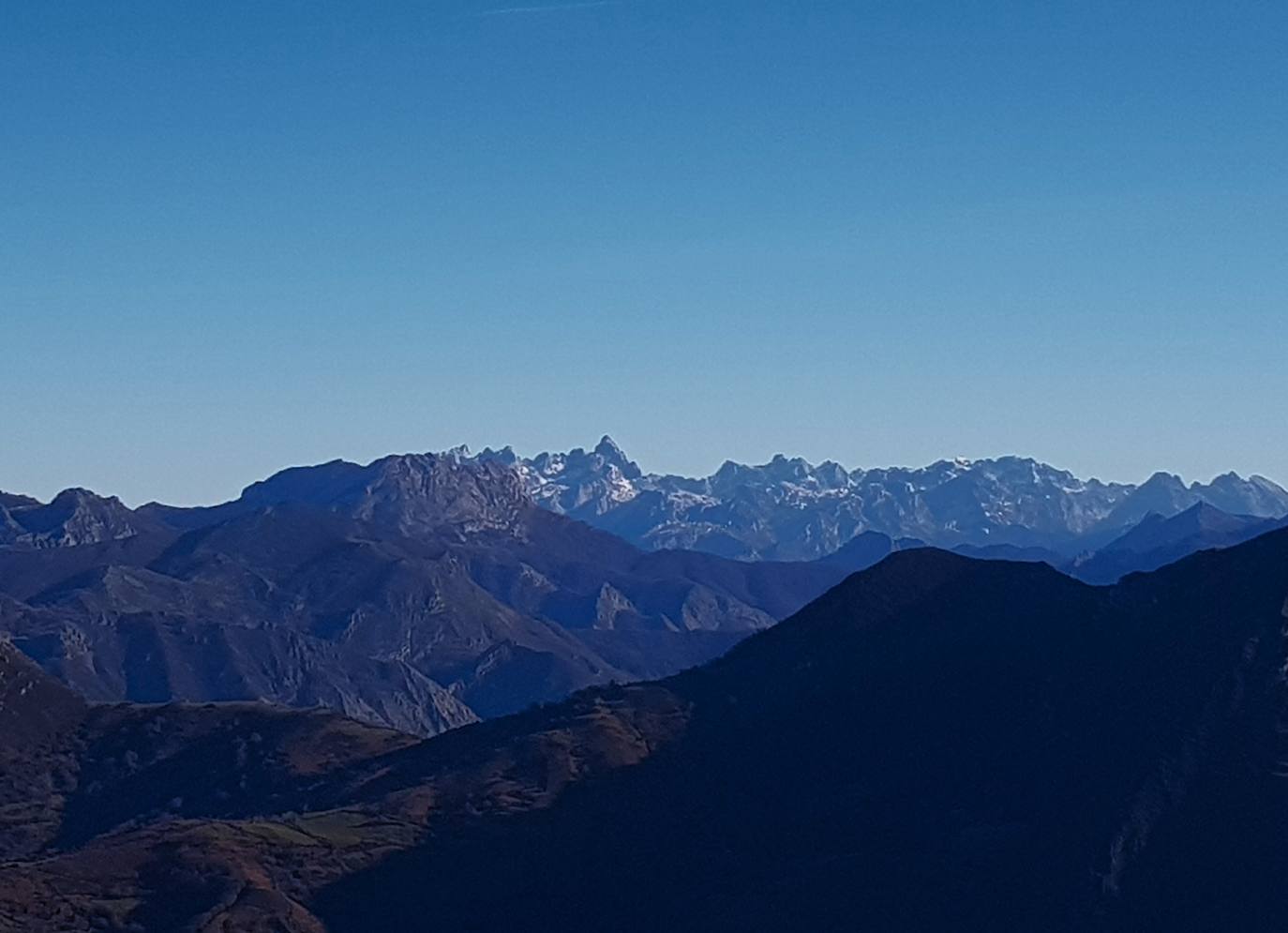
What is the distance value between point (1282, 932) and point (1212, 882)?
386 inches

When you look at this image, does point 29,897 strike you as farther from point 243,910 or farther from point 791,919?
point 791,919

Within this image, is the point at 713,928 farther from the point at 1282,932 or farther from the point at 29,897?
the point at 29,897

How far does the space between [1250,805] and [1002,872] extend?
2687 centimetres

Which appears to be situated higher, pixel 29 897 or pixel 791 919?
pixel 29 897

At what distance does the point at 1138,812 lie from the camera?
655ft

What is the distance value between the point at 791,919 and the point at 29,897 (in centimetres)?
7744

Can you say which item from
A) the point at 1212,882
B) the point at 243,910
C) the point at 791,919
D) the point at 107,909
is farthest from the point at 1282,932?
the point at 107,909

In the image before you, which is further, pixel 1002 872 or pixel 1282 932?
pixel 1002 872

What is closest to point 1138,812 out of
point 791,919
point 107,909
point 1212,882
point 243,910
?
point 1212,882

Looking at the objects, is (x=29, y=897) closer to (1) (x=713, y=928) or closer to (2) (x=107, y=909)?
(2) (x=107, y=909)

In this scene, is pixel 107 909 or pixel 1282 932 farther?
pixel 107 909

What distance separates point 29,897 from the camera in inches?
7667

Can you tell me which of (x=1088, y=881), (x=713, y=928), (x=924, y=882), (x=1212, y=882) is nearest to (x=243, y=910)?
(x=713, y=928)

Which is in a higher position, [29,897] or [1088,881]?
[29,897]
